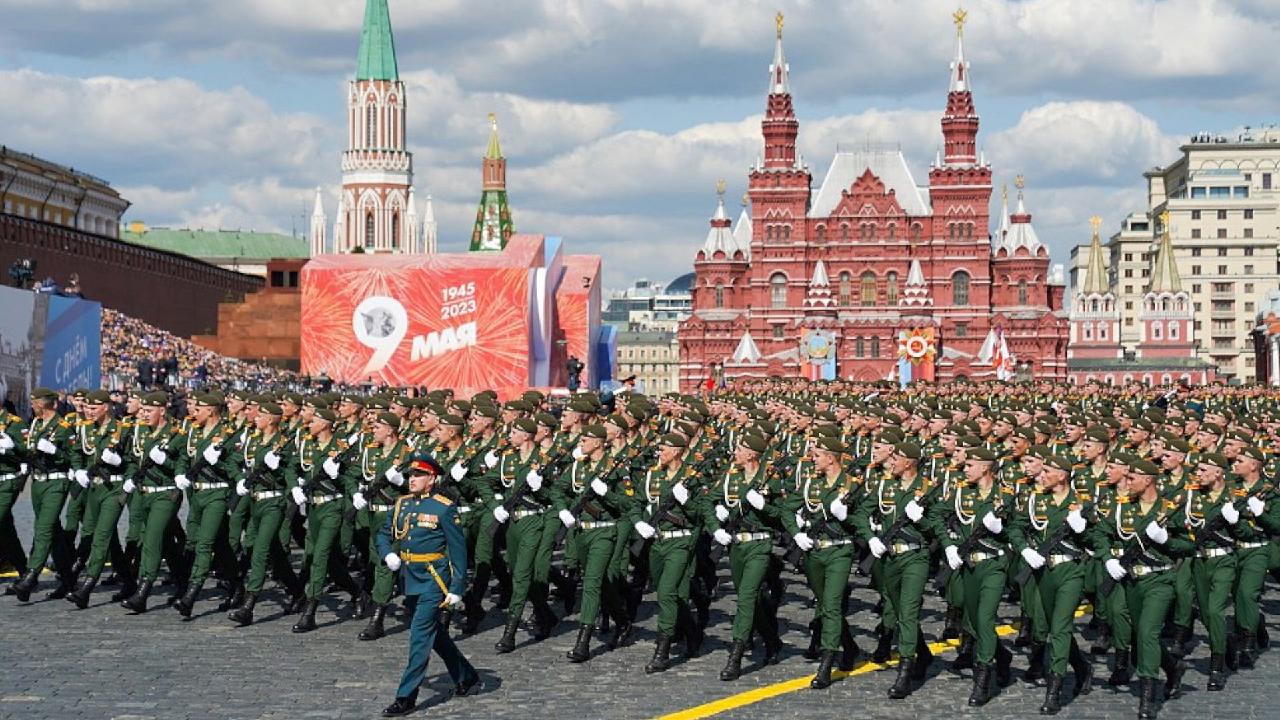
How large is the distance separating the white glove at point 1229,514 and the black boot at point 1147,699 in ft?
5.84

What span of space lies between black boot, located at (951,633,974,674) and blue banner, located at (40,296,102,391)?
2666cm

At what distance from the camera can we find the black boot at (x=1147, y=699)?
12.5 meters

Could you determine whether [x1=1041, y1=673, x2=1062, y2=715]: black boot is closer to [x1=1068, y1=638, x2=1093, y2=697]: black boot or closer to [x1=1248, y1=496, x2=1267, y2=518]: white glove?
[x1=1068, y1=638, x2=1093, y2=697]: black boot

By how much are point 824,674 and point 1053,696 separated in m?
1.72

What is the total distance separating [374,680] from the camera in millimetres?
13516

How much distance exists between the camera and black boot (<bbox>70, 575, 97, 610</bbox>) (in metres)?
16.8

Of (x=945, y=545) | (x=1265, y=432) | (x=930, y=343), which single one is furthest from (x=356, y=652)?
(x=930, y=343)

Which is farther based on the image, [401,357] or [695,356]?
[695,356]

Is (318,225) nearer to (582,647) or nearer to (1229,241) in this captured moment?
(1229,241)

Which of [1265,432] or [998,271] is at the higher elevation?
[998,271]

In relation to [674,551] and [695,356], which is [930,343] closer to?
[695,356]

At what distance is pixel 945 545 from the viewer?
13.7 m

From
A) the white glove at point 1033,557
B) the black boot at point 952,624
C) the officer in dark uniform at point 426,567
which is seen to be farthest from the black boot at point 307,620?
the white glove at point 1033,557

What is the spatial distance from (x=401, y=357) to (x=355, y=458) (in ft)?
203
